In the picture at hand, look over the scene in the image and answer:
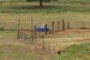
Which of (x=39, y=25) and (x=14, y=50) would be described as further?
(x=39, y=25)

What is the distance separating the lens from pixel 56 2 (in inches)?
3595

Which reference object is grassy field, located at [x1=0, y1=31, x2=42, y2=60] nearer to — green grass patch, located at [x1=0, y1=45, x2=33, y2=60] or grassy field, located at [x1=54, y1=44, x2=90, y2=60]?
green grass patch, located at [x1=0, y1=45, x2=33, y2=60]

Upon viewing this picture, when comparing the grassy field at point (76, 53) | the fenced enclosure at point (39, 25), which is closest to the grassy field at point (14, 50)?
the fenced enclosure at point (39, 25)

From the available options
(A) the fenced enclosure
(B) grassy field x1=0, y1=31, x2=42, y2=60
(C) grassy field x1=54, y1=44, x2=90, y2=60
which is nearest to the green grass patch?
(B) grassy field x1=0, y1=31, x2=42, y2=60

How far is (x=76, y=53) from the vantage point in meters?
23.5

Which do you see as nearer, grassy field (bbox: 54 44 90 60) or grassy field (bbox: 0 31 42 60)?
grassy field (bbox: 54 44 90 60)

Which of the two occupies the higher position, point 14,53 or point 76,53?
point 76,53

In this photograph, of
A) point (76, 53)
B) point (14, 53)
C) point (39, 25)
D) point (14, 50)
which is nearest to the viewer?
point (76, 53)

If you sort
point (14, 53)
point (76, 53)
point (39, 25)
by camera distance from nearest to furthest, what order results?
point (76, 53) < point (14, 53) < point (39, 25)

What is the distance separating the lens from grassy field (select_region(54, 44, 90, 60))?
21770 millimetres

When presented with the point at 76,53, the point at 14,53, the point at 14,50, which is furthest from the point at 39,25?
the point at 76,53

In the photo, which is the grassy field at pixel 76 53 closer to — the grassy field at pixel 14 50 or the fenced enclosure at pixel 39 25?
the fenced enclosure at pixel 39 25

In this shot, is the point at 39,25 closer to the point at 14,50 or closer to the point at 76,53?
the point at 14,50

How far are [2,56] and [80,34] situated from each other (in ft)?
46.1
